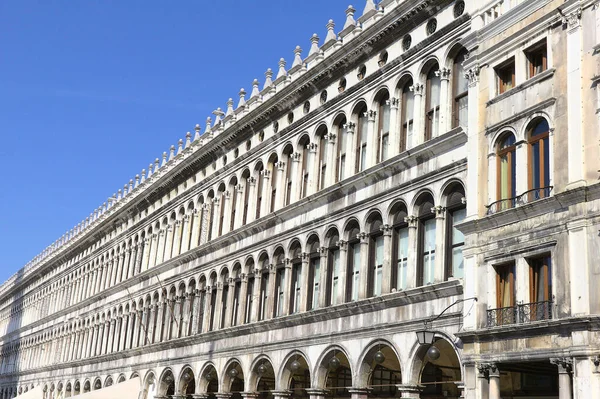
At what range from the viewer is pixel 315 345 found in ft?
93.0

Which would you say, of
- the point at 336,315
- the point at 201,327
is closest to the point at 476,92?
the point at 336,315

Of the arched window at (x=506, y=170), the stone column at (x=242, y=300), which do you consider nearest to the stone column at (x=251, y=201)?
the stone column at (x=242, y=300)

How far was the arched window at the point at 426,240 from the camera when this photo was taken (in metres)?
24.5

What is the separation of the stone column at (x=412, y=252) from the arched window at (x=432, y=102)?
274 centimetres

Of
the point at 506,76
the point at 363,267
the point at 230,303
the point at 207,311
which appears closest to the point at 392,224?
the point at 363,267

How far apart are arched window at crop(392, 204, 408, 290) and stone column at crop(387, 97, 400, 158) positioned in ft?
7.04

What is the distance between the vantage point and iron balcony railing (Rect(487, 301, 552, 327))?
732 inches

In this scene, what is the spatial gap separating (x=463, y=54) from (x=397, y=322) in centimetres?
799

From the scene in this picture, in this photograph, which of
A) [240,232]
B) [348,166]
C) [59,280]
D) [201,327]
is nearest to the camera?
[348,166]

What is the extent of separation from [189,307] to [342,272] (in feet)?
43.5

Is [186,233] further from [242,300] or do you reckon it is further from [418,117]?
[418,117]

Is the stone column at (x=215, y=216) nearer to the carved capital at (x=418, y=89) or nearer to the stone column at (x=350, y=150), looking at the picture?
the stone column at (x=350, y=150)

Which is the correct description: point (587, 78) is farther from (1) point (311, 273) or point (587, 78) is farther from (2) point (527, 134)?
(1) point (311, 273)

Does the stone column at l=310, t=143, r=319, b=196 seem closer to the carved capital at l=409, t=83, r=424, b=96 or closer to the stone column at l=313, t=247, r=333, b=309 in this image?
the stone column at l=313, t=247, r=333, b=309
